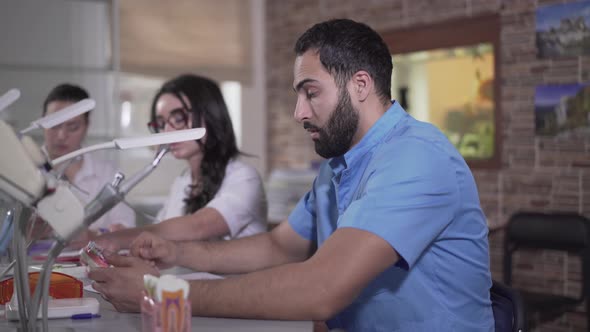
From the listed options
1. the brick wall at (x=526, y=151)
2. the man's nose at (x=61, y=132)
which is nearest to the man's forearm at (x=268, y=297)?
the man's nose at (x=61, y=132)

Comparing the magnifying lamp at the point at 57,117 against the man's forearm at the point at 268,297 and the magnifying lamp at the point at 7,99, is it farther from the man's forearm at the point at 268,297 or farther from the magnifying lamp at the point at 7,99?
the man's forearm at the point at 268,297

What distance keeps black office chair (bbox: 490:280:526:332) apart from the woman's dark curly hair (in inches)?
48.5

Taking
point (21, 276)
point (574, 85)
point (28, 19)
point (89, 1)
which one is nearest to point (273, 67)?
point (89, 1)

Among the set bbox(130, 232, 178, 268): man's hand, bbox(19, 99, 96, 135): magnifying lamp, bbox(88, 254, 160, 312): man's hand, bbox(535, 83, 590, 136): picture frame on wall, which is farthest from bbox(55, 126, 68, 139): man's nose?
bbox(535, 83, 590, 136): picture frame on wall

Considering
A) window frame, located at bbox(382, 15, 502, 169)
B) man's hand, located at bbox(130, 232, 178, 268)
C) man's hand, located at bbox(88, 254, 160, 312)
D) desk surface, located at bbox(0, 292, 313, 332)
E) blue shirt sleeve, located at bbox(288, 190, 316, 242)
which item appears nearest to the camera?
desk surface, located at bbox(0, 292, 313, 332)

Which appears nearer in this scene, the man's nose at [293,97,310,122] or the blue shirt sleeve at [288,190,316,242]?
the man's nose at [293,97,310,122]

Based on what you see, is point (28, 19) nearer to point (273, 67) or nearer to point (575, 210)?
point (273, 67)

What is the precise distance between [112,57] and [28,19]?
53 cm

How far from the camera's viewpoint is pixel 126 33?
4.74m

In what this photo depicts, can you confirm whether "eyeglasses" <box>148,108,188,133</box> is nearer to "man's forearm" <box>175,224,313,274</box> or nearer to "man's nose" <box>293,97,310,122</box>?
"man's forearm" <box>175,224,313,274</box>

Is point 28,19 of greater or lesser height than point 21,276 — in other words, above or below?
above

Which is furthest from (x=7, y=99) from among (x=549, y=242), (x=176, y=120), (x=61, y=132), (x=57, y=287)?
(x=549, y=242)

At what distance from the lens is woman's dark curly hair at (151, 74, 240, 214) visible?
2439 millimetres

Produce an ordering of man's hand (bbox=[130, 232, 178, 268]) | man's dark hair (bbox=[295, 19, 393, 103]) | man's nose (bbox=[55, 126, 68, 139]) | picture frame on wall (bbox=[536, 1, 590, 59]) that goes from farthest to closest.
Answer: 1. picture frame on wall (bbox=[536, 1, 590, 59])
2. man's nose (bbox=[55, 126, 68, 139])
3. man's hand (bbox=[130, 232, 178, 268])
4. man's dark hair (bbox=[295, 19, 393, 103])
